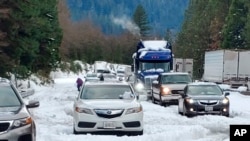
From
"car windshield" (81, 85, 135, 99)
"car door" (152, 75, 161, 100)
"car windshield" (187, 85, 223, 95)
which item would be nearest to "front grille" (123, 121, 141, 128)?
"car windshield" (81, 85, 135, 99)

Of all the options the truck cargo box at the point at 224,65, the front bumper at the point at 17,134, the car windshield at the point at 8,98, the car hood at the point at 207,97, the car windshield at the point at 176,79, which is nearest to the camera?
the front bumper at the point at 17,134

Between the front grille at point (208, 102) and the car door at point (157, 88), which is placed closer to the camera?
the front grille at point (208, 102)

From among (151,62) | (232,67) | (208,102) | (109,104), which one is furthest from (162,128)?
(232,67)

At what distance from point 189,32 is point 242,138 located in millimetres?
88740

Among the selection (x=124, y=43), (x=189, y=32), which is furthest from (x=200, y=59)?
(x=124, y=43)

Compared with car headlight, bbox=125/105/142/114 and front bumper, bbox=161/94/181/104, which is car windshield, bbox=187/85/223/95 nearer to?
front bumper, bbox=161/94/181/104

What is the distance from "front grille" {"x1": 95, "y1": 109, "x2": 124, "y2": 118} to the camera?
17.0m

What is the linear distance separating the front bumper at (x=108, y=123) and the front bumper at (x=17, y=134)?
15.9ft

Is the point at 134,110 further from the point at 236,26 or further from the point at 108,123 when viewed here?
the point at 236,26

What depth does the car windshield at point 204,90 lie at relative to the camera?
2645 cm

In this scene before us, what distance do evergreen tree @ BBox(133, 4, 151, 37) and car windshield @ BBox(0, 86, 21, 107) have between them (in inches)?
5818

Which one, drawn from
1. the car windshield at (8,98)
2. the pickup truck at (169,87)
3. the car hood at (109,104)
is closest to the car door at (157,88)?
the pickup truck at (169,87)

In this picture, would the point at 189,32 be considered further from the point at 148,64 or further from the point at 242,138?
the point at 242,138

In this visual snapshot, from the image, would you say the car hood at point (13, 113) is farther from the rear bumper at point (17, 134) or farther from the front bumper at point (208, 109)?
the front bumper at point (208, 109)
